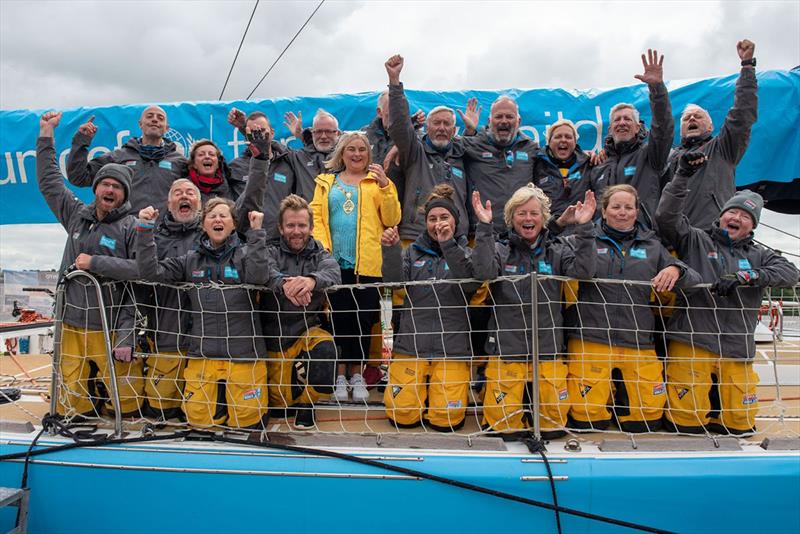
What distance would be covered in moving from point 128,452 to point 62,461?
0.35 m

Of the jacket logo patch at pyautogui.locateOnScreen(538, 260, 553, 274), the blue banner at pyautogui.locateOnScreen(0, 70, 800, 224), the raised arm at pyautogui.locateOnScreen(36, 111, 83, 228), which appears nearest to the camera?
the jacket logo patch at pyautogui.locateOnScreen(538, 260, 553, 274)

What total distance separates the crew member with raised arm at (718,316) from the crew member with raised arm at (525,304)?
0.65 metres

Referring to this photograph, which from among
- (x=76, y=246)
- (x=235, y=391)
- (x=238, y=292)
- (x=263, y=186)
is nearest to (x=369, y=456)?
(x=235, y=391)

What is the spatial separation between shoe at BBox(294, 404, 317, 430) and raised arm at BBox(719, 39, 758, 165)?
343 centimetres

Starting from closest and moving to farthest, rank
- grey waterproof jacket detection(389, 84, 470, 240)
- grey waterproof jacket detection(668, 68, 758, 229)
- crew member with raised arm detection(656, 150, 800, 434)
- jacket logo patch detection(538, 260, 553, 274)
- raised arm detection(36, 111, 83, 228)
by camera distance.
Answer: crew member with raised arm detection(656, 150, 800, 434)
jacket logo patch detection(538, 260, 553, 274)
raised arm detection(36, 111, 83, 228)
grey waterproof jacket detection(668, 68, 758, 229)
grey waterproof jacket detection(389, 84, 470, 240)

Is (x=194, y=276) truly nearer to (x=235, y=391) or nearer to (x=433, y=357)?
Result: (x=235, y=391)

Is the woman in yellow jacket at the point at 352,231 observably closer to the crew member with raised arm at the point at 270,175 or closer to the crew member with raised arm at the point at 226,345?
the crew member with raised arm at the point at 270,175

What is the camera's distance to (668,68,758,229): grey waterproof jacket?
12.8 feet

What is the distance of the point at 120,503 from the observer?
283 cm

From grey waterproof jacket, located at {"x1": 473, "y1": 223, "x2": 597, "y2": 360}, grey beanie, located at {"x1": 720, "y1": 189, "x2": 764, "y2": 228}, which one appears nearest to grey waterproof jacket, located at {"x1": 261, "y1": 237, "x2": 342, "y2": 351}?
grey waterproof jacket, located at {"x1": 473, "y1": 223, "x2": 597, "y2": 360}

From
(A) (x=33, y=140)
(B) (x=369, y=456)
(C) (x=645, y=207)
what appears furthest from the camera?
(A) (x=33, y=140)

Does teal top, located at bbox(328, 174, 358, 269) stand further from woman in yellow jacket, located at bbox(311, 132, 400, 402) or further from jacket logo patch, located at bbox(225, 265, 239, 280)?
jacket logo patch, located at bbox(225, 265, 239, 280)

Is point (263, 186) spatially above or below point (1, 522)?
above

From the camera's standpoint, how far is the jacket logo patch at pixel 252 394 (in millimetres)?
3180
